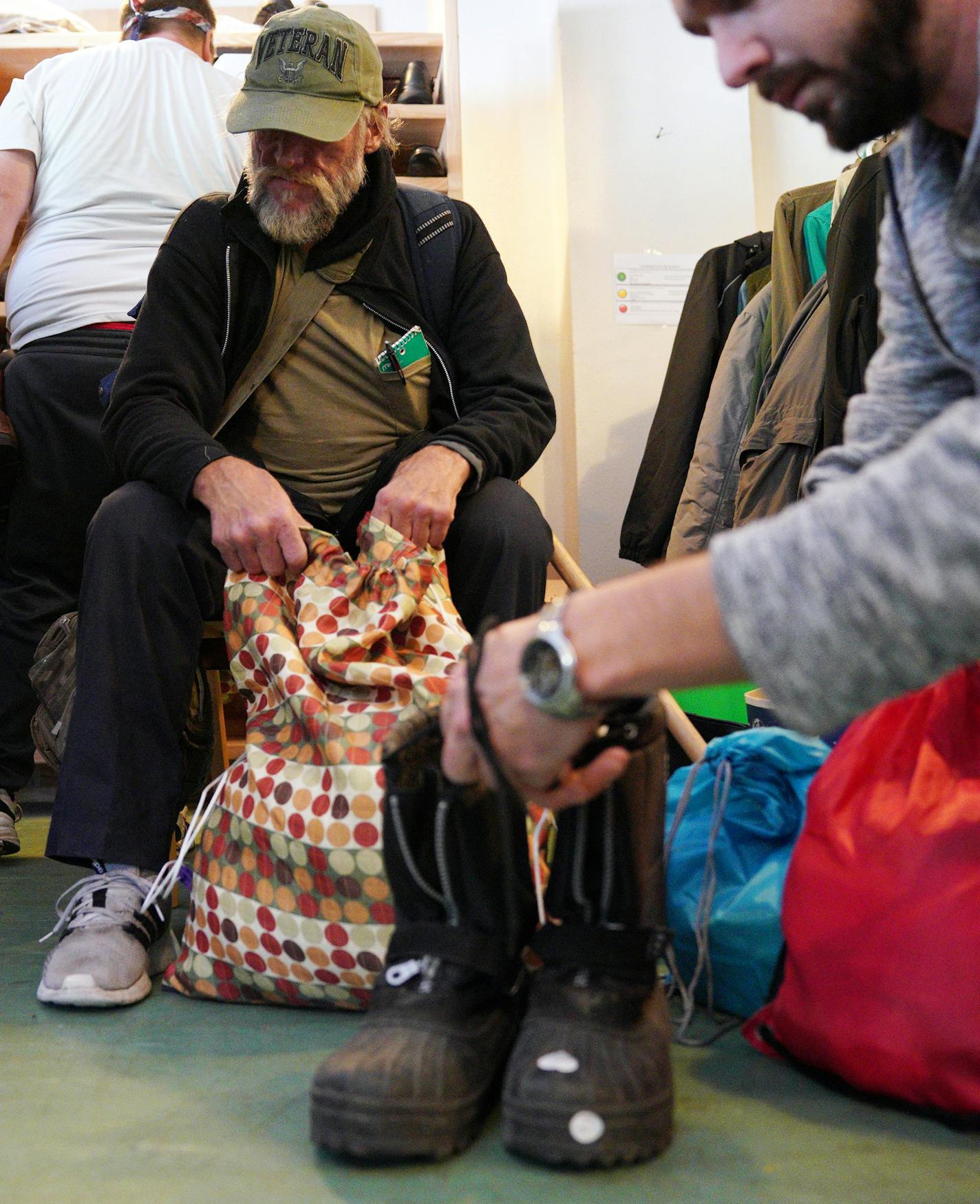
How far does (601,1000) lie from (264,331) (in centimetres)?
105

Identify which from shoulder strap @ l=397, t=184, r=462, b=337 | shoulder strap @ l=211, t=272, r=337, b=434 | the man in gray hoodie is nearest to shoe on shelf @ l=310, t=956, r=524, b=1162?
the man in gray hoodie

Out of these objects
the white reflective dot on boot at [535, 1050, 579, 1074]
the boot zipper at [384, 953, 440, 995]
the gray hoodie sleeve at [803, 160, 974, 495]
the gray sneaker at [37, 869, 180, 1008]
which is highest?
the gray hoodie sleeve at [803, 160, 974, 495]

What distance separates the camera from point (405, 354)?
1604mm

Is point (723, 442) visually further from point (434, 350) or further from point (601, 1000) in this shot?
point (601, 1000)

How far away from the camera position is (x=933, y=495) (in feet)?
1.76

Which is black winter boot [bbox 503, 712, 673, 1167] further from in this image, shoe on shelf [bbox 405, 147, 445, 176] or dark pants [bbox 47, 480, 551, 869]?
shoe on shelf [bbox 405, 147, 445, 176]

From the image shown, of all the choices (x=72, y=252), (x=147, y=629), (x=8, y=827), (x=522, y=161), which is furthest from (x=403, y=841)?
(x=522, y=161)

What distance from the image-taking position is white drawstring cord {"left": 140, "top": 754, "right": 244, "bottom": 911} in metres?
1.23

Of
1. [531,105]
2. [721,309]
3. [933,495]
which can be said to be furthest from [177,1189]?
[531,105]

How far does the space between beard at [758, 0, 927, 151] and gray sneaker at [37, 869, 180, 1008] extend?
39.2 inches

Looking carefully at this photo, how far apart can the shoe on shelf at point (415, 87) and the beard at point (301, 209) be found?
1.24m

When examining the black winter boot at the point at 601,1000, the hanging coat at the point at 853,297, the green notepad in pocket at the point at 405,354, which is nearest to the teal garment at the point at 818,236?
the hanging coat at the point at 853,297

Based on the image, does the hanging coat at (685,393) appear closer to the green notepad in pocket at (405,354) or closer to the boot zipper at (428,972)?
the green notepad in pocket at (405,354)

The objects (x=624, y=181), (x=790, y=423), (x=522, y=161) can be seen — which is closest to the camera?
(x=790, y=423)
